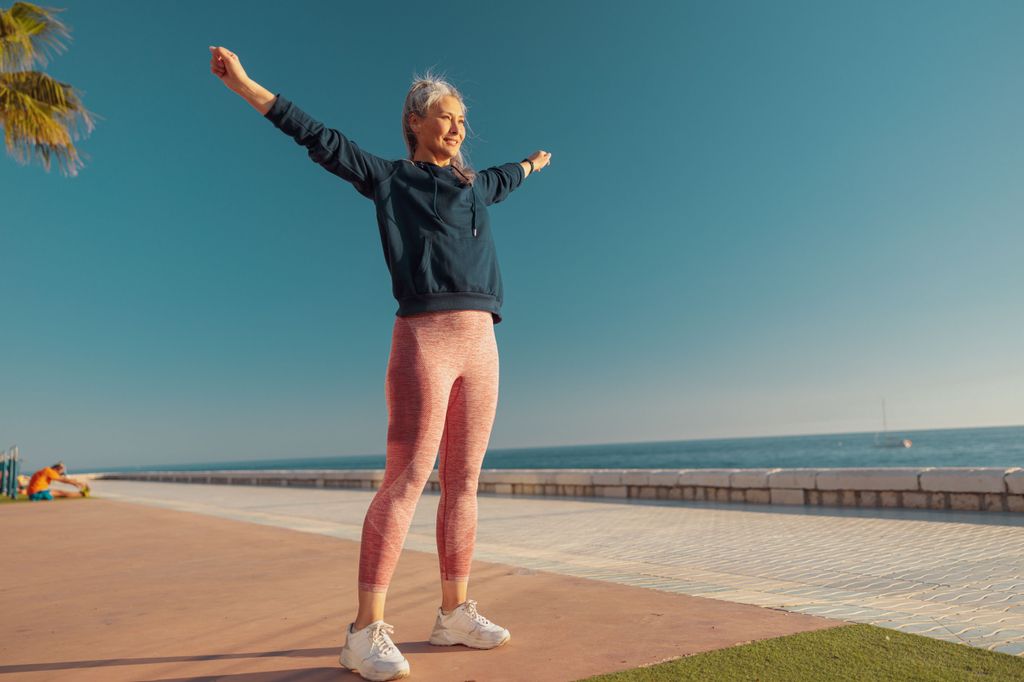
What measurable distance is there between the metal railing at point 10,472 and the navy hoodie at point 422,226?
1625 centimetres

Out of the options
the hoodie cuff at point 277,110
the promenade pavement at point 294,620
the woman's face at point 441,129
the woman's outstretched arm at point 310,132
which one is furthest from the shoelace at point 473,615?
the hoodie cuff at point 277,110

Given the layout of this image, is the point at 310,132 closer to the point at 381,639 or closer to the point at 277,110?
the point at 277,110

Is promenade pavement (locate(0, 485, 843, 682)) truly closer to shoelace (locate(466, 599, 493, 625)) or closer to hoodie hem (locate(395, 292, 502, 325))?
shoelace (locate(466, 599, 493, 625))

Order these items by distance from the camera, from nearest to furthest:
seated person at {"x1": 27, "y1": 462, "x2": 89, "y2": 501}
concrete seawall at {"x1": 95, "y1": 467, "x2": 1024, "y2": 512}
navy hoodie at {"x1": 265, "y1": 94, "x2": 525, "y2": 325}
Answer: navy hoodie at {"x1": 265, "y1": 94, "x2": 525, "y2": 325}
concrete seawall at {"x1": 95, "y1": 467, "x2": 1024, "y2": 512}
seated person at {"x1": 27, "y1": 462, "x2": 89, "y2": 501}

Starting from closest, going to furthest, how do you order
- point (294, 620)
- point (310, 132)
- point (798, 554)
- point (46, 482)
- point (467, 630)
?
1. point (310, 132)
2. point (467, 630)
3. point (294, 620)
4. point (798, 554)
5. point (46, 482)

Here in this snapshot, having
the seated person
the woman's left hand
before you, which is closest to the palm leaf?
the seated person

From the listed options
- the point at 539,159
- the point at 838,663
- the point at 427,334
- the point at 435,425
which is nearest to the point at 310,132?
the point at 427,334

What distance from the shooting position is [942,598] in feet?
13.1

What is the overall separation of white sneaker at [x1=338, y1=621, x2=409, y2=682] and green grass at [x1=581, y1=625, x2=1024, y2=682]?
66cm

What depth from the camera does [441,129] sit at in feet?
9.57

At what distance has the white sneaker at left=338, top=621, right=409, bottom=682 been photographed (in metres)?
2.44

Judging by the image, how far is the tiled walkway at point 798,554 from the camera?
359cm

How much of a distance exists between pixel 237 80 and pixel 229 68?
5cm

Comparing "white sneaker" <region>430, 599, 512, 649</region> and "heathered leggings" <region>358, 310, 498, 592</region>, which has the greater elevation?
"heathered leggings" <region>358, 310, 498, 592</region>
